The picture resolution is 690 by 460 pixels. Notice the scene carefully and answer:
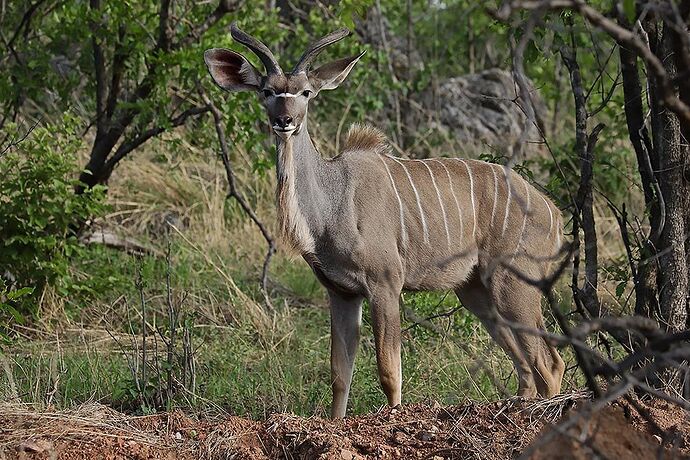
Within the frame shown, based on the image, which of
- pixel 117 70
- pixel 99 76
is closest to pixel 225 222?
pixel 99 76

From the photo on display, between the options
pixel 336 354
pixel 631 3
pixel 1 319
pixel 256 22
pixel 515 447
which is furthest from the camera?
pixel 256 22

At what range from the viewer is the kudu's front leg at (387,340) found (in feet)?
15.0

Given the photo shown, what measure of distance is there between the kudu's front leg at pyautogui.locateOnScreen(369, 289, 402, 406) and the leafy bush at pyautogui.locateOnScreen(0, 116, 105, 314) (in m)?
1.78

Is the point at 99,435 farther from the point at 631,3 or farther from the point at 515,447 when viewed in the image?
the point at 631,3

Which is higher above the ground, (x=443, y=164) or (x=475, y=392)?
(x=443, y=164)

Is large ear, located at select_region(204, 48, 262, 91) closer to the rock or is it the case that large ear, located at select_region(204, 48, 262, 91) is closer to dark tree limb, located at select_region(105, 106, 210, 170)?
dark tree limb, located at select_region(105, 106, 210, 170)

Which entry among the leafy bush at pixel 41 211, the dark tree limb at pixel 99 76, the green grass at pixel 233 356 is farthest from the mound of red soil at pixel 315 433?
the dark tree limb at pixel 99 76

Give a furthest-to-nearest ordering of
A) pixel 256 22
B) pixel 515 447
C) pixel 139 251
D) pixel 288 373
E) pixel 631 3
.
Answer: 1. pixel 139 251
2. pixel 256 22
3. pixel 288 373
4. pixel 515 447
5. pixel 631 3

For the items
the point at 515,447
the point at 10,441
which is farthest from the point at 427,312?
the point at 10,441

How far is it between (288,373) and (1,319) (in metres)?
1.46

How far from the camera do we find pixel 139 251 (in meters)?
6.91

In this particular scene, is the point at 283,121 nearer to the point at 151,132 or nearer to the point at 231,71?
the point at 231,71

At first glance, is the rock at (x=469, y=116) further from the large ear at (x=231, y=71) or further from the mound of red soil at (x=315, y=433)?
the mound of red soil at (x=315, y=433)

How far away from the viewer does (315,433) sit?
3.64 metres
